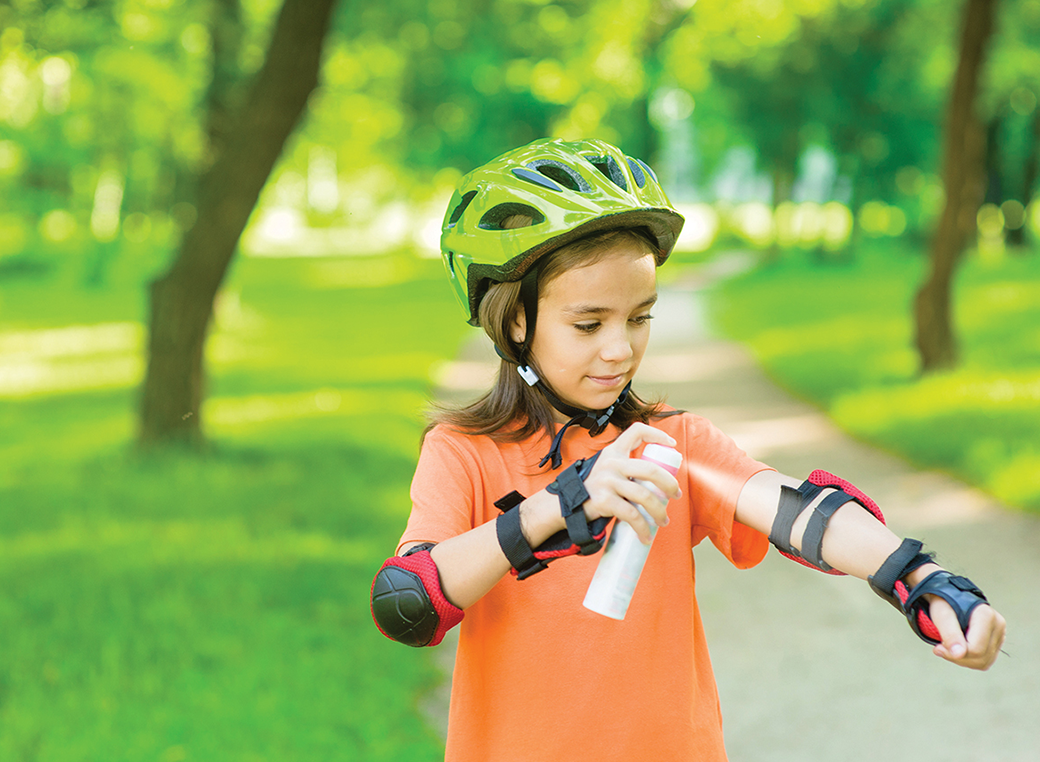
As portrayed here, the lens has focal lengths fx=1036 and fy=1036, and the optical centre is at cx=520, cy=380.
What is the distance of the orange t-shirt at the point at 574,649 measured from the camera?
1813mm

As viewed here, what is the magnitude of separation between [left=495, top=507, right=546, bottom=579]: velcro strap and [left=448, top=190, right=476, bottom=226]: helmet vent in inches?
30.8

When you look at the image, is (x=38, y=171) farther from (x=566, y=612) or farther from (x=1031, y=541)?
(x=566, y=612)

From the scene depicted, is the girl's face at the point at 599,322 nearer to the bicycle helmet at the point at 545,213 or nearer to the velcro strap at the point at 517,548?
the bicycle helmet at the point at 545,213

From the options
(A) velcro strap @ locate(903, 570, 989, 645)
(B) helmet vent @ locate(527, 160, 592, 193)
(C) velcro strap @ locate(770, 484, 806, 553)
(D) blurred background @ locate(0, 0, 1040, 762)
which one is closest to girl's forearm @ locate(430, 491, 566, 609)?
(C) velcro strap @ locate(770, 484, 806, 553)

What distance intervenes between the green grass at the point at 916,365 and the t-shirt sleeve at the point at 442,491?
5.77 m

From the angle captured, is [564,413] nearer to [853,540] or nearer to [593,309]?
[593,309]

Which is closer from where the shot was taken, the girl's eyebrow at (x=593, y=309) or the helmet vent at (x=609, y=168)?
the girl's eyebrow at (x=593, y=309)

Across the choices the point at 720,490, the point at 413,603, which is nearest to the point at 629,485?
the point at 413,603

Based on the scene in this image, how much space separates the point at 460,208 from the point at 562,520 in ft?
2.90

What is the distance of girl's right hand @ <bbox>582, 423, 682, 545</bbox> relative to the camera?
4.77 ft

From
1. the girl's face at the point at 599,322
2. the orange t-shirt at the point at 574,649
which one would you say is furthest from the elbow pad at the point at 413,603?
the girl's face at the point at 599,322

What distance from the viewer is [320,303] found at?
26.7 metres

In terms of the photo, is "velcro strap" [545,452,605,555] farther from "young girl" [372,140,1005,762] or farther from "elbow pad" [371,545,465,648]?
"elbow pad" [371,545,465,648]

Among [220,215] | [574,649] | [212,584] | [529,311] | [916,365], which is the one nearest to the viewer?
[574,649]
